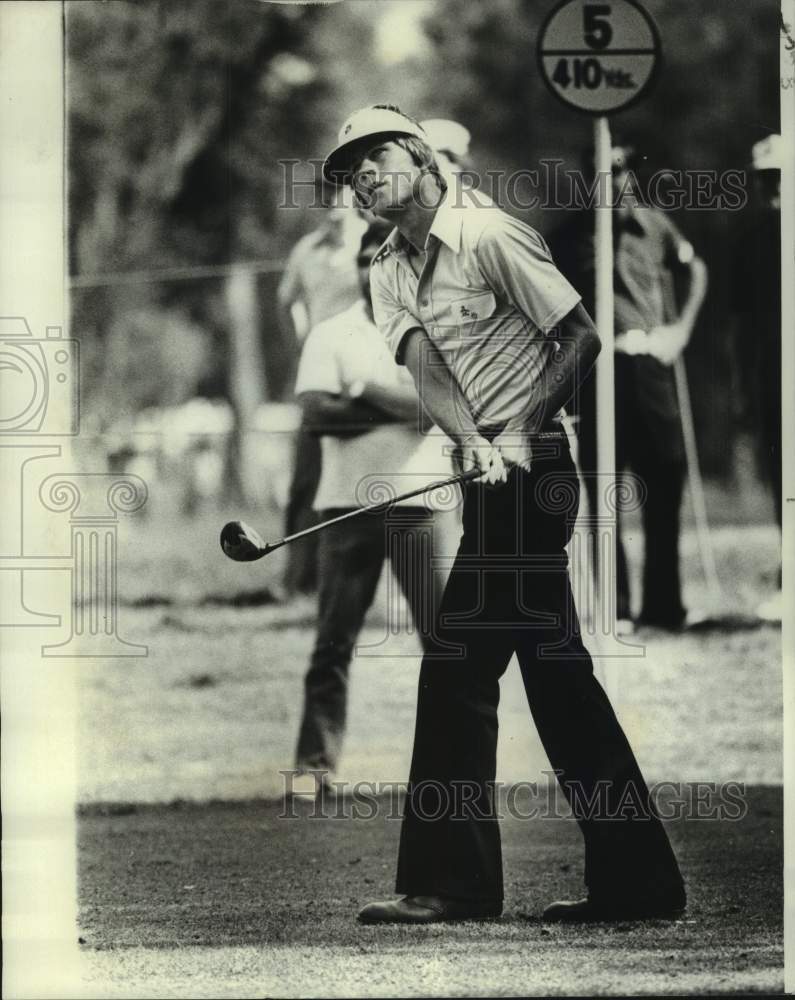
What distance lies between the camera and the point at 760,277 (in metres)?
5.70

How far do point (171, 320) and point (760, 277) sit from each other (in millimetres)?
1999

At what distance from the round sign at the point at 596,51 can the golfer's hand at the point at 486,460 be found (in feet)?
3.87

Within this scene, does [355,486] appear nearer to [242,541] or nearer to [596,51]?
[242,541]

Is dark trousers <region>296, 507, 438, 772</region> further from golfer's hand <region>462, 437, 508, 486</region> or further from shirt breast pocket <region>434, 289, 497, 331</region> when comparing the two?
shirt breast pocket <region>434, 289, 497, 331</region>

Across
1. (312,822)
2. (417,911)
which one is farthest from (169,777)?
(417,911)

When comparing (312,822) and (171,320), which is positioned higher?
(171,320)

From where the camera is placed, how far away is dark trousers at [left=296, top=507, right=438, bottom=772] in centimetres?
567

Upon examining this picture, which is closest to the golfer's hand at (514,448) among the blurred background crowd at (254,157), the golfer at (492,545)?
the golfer at (492,545)

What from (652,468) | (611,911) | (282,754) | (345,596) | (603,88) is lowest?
(611,911)

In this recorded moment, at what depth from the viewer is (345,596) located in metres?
5.75

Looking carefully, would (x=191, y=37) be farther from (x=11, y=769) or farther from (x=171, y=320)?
(x=11, y=769)

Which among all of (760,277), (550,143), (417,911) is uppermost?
(550,143)
